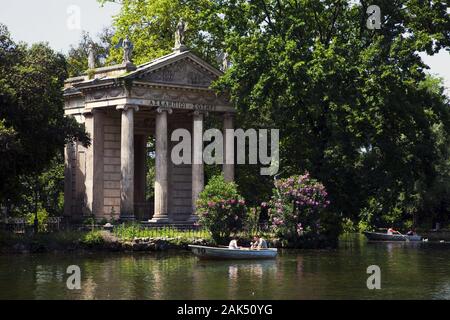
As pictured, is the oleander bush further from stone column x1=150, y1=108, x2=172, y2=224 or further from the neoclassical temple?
stone column x1=150, y1=108, x2=172, y2=224

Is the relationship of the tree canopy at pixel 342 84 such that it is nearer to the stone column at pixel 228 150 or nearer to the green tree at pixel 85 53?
the stone column at pixel 228 150

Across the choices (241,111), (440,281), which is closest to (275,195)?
(241,111)

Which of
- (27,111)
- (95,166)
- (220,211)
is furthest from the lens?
(95,166)

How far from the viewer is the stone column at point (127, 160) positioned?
55.8 metres

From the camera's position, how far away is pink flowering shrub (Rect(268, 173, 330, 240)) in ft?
175

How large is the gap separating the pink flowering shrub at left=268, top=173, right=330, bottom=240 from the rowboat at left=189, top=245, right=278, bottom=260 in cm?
818

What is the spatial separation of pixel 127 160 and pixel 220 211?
8.60 meters

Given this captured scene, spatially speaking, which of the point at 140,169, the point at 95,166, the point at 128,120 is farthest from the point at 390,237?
the point at 128,120

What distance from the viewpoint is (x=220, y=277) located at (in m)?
36.1

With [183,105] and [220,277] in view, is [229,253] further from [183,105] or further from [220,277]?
[183,105]

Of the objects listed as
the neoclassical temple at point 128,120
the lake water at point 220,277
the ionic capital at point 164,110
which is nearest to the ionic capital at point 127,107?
the neoclassical temple at point 128,120

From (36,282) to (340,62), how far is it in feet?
88.0

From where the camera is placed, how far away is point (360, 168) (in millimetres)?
57156

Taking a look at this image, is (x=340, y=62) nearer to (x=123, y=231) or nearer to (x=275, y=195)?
(x=275, y=195)
